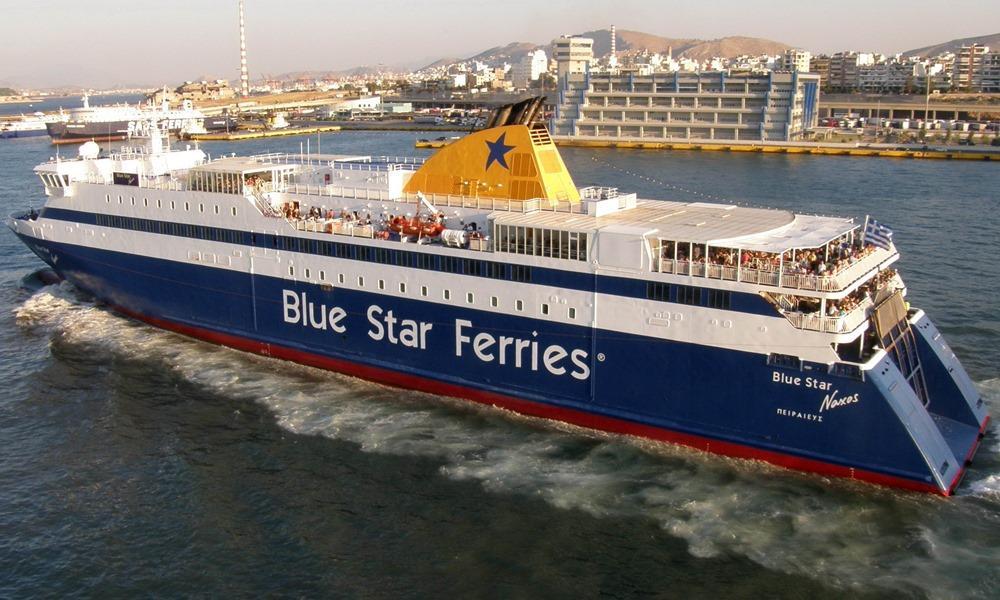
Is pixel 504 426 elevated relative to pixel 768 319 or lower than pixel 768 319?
lower

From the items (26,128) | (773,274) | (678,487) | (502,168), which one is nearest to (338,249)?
(502,168)

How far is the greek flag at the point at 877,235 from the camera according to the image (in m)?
18.8

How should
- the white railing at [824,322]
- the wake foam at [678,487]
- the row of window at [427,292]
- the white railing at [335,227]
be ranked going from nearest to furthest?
the wake foam at [678,487] < the white railing at [824,322] < the row of window at [427,292] < the white railing at [335,227]

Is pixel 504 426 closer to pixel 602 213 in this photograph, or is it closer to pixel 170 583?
pixel 602 213

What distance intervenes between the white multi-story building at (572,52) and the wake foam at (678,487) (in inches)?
4974

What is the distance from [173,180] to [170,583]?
15.8 metres

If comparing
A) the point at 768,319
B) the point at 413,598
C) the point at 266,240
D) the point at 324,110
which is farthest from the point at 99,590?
the point at 324,110

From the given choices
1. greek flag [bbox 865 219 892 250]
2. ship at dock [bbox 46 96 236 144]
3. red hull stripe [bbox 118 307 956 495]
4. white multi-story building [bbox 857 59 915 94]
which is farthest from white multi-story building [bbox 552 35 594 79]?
greek flag [bbox 865 219 892 250]

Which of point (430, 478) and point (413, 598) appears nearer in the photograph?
point (413, 598)

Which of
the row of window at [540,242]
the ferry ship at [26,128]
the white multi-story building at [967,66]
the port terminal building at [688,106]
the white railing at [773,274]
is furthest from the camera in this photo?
the white multi-story building at [967,66]

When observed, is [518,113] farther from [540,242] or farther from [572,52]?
[572,52]

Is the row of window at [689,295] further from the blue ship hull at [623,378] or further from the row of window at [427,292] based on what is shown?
the row of window at [427,292]

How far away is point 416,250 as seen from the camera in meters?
21.5

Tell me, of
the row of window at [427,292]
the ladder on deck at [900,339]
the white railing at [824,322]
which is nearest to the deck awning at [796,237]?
the white railing at [824,322]
